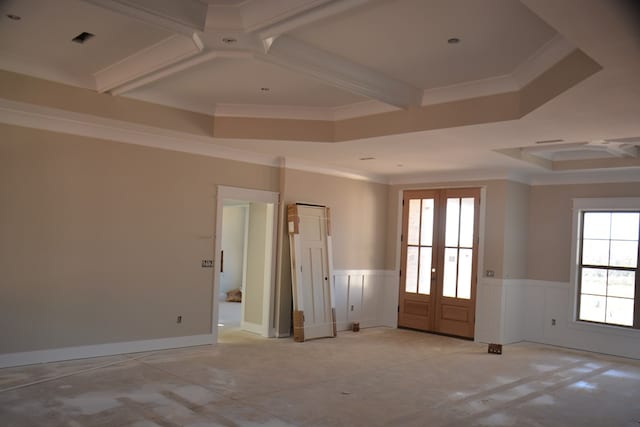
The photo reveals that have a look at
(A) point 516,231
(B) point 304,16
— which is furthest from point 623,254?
(B) point 304,16

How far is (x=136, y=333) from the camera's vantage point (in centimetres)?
642

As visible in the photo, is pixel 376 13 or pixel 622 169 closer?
pixel 376 13

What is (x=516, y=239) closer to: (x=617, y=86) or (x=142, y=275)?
(x=617, y=86)

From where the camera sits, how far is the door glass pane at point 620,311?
7.65 metres

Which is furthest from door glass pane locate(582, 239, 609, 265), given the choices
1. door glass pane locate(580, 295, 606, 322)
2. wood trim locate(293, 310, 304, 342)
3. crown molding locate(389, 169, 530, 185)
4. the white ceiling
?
wood trim locate(293, 310, 304, 342)

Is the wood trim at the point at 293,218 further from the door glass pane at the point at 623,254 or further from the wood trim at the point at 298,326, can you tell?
the door glass pane at the point at 623,254

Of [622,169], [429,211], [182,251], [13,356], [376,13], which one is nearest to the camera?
[376,13]

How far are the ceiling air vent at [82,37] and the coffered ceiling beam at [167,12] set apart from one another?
975 millimetres

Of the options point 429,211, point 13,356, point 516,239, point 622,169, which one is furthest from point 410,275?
point 13,356

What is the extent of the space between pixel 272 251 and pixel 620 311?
5173mm

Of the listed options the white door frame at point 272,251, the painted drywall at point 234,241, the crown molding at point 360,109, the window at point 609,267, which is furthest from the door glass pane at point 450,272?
the painted drywall at point 234,241

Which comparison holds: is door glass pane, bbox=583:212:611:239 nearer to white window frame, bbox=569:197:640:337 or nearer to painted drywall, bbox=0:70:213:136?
white window frame, bbox=569:197:640:337

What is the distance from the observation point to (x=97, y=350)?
239 inches

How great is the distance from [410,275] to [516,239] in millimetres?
1900
